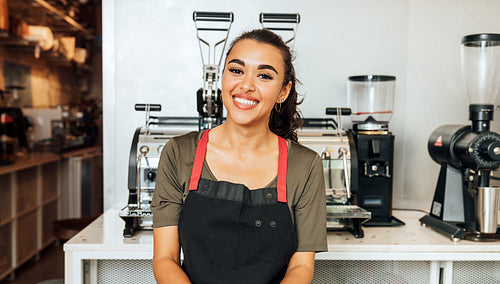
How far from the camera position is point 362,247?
1824 millimetres

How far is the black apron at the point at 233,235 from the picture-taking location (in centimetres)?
136

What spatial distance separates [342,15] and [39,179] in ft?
10.0

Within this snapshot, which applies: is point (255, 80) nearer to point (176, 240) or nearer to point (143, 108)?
point (176, 240)

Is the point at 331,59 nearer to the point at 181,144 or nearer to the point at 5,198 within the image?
the point at 181,144

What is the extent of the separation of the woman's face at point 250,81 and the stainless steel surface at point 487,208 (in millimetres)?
1105

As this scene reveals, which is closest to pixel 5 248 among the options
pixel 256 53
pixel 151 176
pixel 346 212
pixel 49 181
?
pixel 49 181

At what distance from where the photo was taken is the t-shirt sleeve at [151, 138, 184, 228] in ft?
4.54

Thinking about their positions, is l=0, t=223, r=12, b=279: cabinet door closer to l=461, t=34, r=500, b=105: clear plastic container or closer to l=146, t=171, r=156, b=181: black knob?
l=146, t=171, r=156, b=181: black knob

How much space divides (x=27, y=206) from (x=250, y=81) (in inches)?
127

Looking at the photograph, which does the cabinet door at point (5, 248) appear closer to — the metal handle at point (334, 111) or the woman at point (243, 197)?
the woman at point (243, 197)

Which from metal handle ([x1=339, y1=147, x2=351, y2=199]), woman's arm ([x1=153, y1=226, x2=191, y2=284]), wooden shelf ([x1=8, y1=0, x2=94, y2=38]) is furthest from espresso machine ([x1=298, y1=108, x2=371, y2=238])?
wooden shelf ([x1=8, y1=0, x2=94, y2=38])

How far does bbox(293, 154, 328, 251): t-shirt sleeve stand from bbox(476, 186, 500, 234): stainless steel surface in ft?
2.85

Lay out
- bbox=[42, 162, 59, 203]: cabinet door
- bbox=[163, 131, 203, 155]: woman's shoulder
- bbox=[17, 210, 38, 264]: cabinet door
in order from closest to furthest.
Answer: bbox=[163, 131, 203, 155]: woman's shoulder, bbox=[17, 210, 38, 264]: cabinet door, bbox=[42, 162, 59, 203]: cabinet door

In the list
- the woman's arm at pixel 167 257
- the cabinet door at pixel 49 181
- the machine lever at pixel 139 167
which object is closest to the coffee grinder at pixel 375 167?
the machine lever at pixel 139 167
